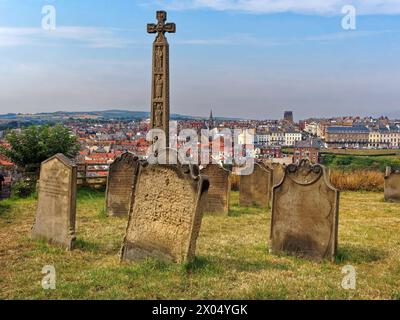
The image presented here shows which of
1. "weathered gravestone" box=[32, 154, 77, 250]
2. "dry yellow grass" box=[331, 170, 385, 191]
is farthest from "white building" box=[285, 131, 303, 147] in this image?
"weathered gravestone" box=[32, 154, 77, 250]

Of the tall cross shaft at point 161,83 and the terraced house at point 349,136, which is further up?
the tall cross shaft at point 161,83

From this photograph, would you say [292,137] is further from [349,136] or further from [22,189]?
[22,189]

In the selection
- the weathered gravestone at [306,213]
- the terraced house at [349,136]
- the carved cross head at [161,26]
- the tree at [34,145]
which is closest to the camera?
the weathered gravestone at [306,213]

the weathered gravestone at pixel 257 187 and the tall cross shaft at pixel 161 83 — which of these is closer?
the weathered gravestone at pixel 257 187

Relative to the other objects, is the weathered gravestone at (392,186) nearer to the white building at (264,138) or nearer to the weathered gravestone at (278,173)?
the weathered gravestone at (278,173)

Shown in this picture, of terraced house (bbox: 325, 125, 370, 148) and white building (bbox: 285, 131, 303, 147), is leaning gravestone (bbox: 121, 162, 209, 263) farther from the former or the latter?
terraced house (bbox: 325, 125, 370, 148)

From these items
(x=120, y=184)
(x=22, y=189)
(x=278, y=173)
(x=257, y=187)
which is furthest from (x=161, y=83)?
(x=22, y=189)

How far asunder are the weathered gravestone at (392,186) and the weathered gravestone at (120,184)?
10.2 meters

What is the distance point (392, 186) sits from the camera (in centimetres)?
1684

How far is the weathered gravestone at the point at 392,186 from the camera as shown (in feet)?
55.0

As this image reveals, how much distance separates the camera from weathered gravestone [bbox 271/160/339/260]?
761 cm

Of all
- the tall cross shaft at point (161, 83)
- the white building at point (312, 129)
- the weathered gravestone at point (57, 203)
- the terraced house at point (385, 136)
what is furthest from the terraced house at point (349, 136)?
the weathered gravestone at point (57, 203)

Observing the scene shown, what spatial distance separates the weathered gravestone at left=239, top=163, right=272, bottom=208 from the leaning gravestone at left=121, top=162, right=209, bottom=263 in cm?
767
